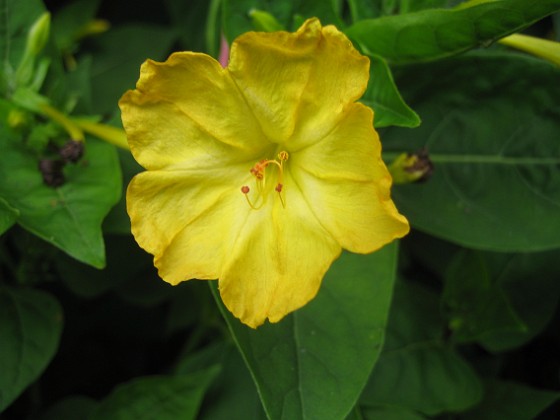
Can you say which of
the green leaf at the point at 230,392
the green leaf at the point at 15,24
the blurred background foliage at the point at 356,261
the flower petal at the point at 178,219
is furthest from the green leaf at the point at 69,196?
the green leaf at the point at 230,392

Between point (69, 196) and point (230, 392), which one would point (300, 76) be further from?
point (230, 392)

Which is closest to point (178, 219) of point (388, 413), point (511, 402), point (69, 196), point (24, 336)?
point (69, 196)

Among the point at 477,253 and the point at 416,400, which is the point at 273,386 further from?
the point at 477,253

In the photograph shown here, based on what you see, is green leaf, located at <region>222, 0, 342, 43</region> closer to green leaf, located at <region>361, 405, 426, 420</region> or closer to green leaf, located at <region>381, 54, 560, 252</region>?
green leaf, located at <region>381, 54, 560, 252</region>

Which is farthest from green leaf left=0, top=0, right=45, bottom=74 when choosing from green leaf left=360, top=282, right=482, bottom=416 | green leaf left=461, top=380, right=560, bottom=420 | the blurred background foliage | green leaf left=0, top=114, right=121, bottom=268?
green leaf left=461, top=380, right=560, bottom=420

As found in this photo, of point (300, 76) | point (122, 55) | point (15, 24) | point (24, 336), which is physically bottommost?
point (24, 336)

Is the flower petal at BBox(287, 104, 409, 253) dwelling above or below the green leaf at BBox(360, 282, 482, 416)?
above

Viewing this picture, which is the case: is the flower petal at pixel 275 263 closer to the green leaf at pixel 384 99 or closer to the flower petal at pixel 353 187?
the flower petal at pixel 353 187
